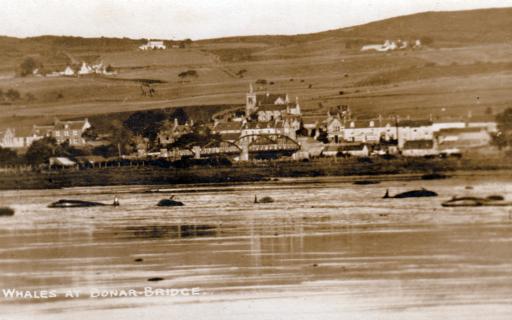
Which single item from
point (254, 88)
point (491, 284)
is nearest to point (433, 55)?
point (254, 88)

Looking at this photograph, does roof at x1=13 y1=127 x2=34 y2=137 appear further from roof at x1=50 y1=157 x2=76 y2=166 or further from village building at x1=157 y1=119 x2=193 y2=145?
village building at x1=157 y1=119 x2=193 y2=145

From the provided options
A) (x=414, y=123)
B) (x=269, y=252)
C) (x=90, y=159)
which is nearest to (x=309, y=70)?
(x=414, y=123)

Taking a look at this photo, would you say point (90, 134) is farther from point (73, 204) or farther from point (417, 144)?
point (417, 144)

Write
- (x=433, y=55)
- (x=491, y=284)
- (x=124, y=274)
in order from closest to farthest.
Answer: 1. (x=491, y=284)
2. (x=124, y=274)
3. (x=433, y=55)

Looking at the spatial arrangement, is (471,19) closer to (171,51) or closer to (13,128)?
(171,51)

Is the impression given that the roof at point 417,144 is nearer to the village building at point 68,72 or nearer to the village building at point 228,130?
the village building at point 228,130
